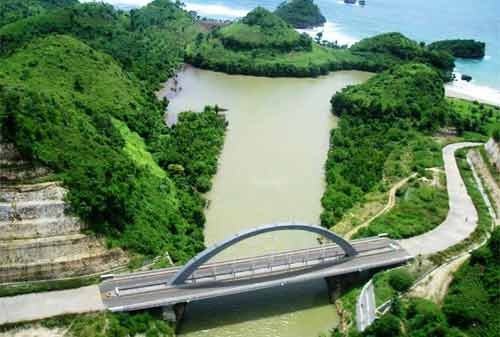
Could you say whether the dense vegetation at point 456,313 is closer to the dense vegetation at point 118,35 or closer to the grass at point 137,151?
the grass at point 137,151

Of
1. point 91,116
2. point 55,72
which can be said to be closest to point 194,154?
point 91,116

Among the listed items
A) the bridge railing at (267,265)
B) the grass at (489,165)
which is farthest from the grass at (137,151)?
the grass at (489,165)

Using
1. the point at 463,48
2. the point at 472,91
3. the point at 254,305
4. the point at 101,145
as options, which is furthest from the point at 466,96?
the point at 101,145

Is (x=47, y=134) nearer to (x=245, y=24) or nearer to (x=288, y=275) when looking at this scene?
(x=288, y=275)

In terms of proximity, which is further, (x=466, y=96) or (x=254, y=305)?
(x=466, y=96)

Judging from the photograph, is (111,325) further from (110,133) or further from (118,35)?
(118,35)

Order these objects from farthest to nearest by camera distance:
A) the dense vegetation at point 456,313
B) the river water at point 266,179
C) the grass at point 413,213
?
the grass at point 413,213 → the river water at point 266,179 → the dense vegetation at point 456,313
